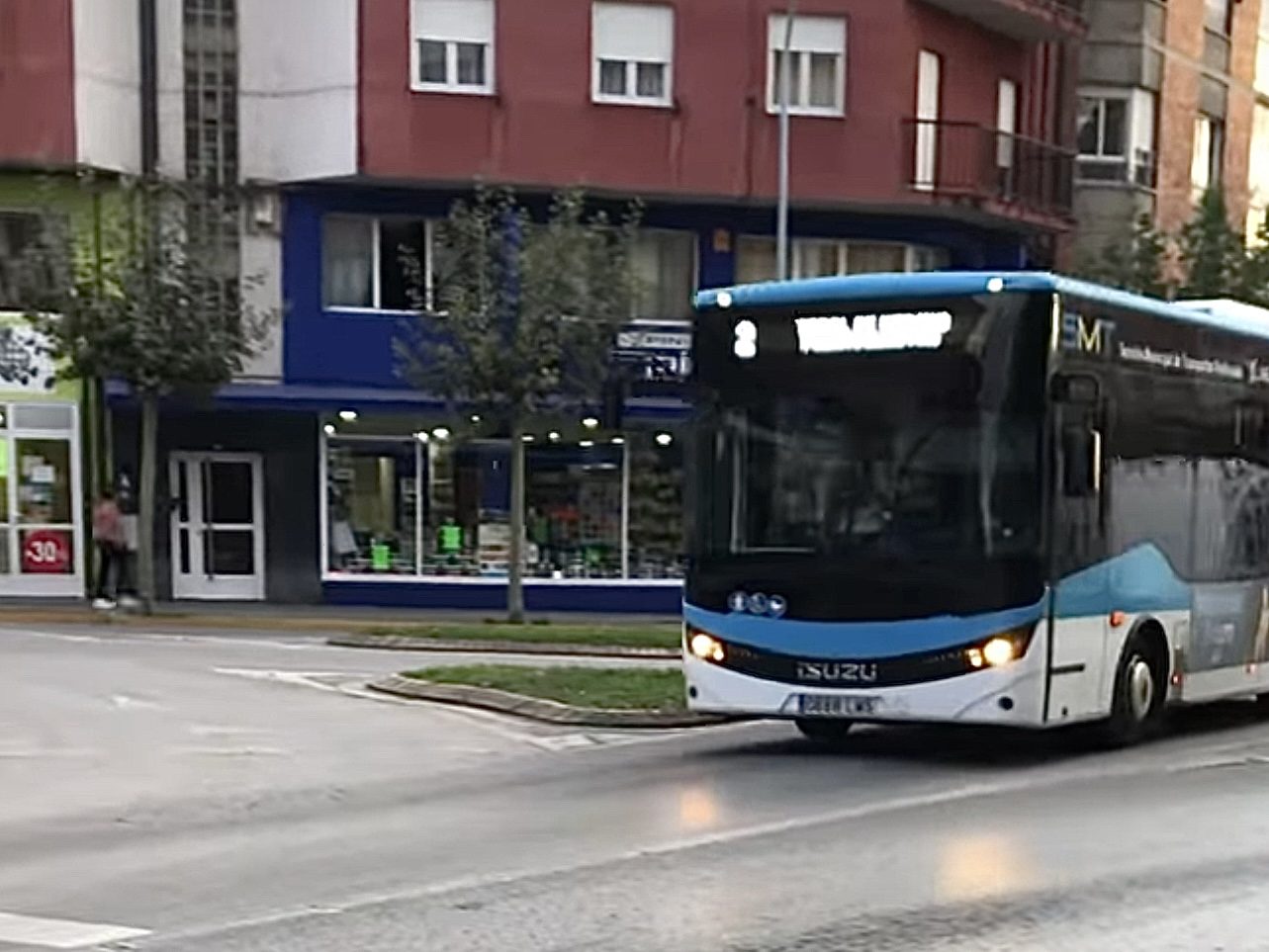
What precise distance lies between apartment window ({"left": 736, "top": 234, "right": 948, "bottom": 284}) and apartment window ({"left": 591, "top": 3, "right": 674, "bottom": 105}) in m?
2.90

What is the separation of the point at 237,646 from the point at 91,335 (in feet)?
18.6

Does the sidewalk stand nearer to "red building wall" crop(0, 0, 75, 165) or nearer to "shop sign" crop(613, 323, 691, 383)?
"shop sign" crop(613, 323, 691, 383)

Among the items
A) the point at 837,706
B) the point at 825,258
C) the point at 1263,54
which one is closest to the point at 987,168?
the point at 825,258

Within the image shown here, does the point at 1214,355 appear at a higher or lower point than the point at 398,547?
higher

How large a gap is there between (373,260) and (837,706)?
1822 centimetres

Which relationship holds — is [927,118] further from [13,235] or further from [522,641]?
[13,235]

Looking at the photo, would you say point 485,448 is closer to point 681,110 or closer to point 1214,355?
point 681,110

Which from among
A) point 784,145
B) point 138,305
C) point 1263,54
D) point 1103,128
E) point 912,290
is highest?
point 1263,54

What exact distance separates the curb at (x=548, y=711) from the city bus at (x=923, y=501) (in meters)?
2.05

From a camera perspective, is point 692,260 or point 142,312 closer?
Answer: point 142,312

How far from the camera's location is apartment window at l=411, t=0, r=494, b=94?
28.2 meters

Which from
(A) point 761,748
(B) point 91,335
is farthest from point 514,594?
(A) point 761,748

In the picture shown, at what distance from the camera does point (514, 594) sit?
26297mm

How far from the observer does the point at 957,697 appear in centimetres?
1210
